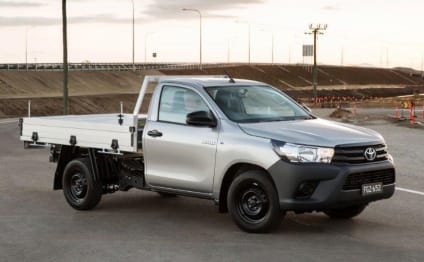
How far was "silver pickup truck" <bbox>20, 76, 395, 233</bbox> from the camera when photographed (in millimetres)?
8094

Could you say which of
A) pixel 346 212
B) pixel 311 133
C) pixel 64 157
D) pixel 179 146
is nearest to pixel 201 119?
pixel 179 146

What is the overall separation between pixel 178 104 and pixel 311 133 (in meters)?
1.89

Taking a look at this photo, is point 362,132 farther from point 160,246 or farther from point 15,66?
point 15,66

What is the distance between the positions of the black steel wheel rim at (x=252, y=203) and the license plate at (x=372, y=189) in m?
1.06

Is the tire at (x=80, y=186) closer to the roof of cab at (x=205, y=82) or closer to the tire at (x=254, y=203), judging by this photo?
the roof of cab at (x=205, y=82)

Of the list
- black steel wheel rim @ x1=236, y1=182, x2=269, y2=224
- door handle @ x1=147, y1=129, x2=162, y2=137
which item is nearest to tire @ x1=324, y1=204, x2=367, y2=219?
black steel wheel rim @ x1=236, y1=182, x2=269, y2=224

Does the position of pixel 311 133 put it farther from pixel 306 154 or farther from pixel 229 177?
pixel 229 177

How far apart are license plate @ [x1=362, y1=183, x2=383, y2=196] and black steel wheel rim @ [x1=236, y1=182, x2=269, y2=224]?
106 cm

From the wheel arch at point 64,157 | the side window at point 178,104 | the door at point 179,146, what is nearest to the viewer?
the door at point 179,146

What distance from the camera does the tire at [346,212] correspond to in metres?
9.42

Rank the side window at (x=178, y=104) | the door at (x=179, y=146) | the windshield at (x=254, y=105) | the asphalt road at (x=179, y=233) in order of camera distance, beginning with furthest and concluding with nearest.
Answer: the side window at (x=178, y=104) < the windshield at (x=254, y=105) < the door at (x=179, y=146) < the asphalt road at (x=179, y=233)

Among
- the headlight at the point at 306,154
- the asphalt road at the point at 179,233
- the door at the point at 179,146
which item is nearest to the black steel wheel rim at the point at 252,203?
the asphalt road at the point at 179,233

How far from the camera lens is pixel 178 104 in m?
9.38

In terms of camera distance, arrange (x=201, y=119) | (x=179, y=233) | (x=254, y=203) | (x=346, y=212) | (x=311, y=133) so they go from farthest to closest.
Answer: (x=346, y=212)
(x=201, y=119)
(x=179, y=233)
(x=254, y=203)
(x=311, y=133)
